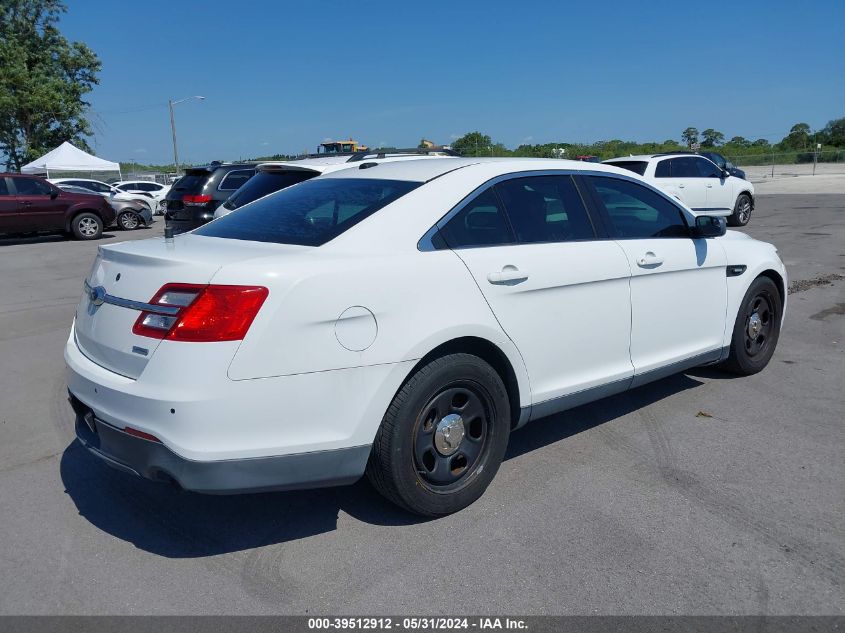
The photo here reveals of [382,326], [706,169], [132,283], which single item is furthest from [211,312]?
[706,169]

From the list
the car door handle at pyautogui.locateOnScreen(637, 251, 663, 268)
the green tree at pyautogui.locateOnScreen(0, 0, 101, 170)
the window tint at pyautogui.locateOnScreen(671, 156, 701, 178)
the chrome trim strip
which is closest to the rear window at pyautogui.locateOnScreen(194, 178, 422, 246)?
the chrome trim strip

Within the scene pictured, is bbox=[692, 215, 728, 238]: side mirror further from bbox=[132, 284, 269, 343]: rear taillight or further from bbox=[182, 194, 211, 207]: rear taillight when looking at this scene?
bbox=[182, 194, 211, 207]: rear taillight

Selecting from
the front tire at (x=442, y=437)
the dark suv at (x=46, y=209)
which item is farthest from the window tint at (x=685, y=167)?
the dark suv at (x=46, y=209)

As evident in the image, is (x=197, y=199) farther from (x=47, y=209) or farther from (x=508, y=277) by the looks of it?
(x=508, y=277)

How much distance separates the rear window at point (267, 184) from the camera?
8.23 meters

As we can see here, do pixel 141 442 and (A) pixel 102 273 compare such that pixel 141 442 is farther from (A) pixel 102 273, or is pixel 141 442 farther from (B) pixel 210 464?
(A) pixel 102 273

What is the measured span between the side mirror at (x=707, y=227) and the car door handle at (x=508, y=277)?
1780 millimetres

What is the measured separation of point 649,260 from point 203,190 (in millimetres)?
10184

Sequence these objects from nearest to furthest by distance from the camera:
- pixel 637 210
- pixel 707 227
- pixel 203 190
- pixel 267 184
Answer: pixel 637 210
pixel 707 227
pixel 267 184
pixel 203 190

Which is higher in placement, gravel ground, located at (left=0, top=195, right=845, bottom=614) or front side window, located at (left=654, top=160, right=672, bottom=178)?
front side window, located at (left=654, top=160, right=672, bottom=178)

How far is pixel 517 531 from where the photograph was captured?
338cm

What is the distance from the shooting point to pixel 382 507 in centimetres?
365

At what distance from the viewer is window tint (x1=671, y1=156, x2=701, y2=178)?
15922 millimetres

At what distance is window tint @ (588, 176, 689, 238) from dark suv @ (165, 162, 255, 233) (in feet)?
27.8
